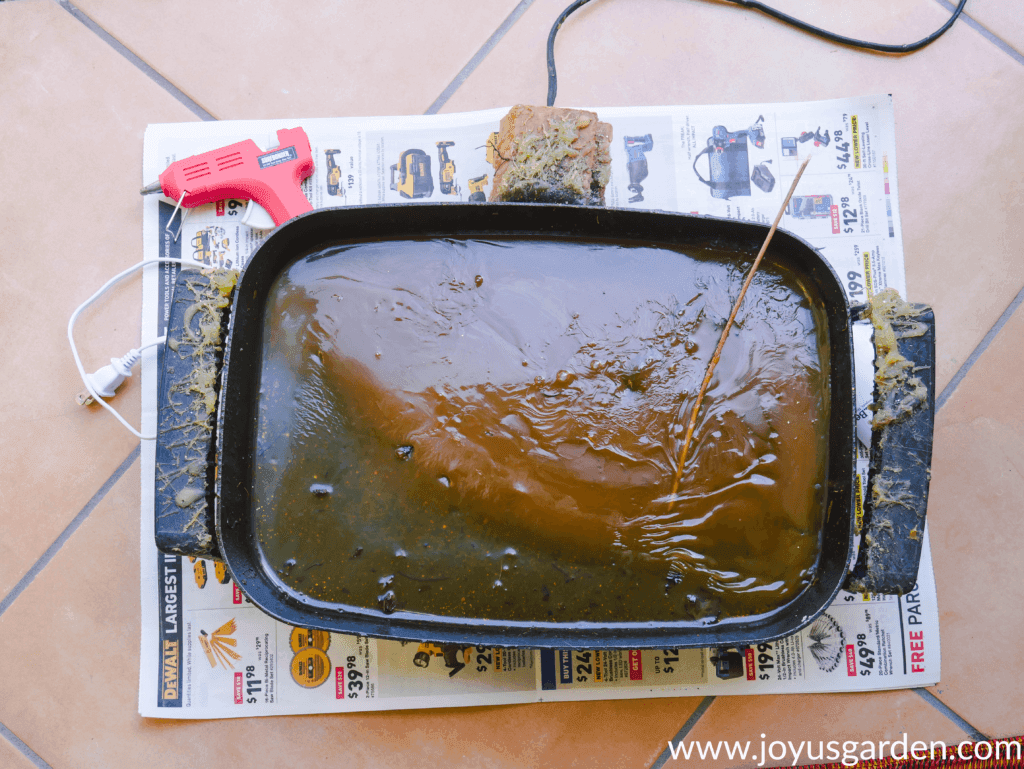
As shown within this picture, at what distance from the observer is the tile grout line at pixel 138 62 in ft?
3.15

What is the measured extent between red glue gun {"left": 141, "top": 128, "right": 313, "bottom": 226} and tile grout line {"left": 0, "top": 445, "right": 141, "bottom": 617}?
1.29 ft

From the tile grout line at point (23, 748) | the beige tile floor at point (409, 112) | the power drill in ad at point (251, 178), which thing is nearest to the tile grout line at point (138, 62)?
the beige tile floor at point (409, 112)

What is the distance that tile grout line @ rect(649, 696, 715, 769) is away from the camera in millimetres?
919

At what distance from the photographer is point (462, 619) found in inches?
29.6

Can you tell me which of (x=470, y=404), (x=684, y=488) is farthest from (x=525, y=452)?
(x=684, y=488)

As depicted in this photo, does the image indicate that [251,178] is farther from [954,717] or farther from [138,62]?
[954,717]

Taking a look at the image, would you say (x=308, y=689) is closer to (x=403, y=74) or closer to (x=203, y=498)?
(x=203, y=498)

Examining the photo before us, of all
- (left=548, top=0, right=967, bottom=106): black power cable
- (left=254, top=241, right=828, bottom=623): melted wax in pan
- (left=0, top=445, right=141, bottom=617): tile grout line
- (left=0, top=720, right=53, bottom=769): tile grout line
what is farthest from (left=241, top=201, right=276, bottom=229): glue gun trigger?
(left=0, top=720, right=53, bottom=769): tile grout line

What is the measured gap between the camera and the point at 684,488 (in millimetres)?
732

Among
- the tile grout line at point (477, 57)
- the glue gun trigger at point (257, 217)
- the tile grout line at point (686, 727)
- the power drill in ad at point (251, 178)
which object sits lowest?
the tile grout line at point (686, 727)

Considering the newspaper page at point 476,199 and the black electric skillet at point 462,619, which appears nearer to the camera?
the black electric skillet at point 462,619

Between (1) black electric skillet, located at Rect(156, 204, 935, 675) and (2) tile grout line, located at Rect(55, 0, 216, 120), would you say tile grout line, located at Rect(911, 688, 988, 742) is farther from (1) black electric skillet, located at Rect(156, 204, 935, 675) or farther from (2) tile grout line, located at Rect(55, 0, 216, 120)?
(2) tile grout line, located at Rect(55, 0, 216, 120)

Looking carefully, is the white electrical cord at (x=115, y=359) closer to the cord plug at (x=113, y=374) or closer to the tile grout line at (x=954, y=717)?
the cord plug at (x=113, y=374)

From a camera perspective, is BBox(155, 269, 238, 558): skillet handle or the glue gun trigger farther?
the glue gun trigger
